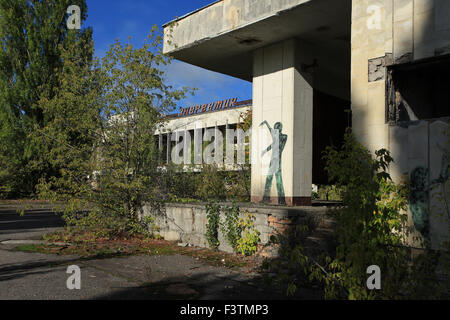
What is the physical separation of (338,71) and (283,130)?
366 cm

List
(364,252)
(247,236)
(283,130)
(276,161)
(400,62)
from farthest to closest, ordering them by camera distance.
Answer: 1. (276,161)
2. (283,130)
3. (247,236)
4. (400,62)
5. (364,252)

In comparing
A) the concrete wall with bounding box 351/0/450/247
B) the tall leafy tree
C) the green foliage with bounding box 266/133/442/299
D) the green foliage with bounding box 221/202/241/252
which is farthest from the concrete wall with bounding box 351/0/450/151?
the tall leafy tree

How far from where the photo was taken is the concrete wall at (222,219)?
655 cm

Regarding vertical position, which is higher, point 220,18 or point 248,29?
point 220,18

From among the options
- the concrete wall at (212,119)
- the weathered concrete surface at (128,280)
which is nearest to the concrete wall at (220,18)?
the weathered concrete surface at (128,280)

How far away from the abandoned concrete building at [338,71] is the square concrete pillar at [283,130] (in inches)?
1.1

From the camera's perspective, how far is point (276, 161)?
370 inches

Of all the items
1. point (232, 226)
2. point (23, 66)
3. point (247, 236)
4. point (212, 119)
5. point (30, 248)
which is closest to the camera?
point (247, 236)

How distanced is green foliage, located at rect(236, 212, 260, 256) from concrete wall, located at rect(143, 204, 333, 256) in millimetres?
88

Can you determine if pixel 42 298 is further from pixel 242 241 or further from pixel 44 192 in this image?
pixel 44 192

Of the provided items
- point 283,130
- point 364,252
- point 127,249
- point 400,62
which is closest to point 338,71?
point 283,130

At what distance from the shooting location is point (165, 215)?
895 centimetres

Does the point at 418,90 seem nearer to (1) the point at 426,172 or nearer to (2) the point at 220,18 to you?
(1) the point at 426,172
